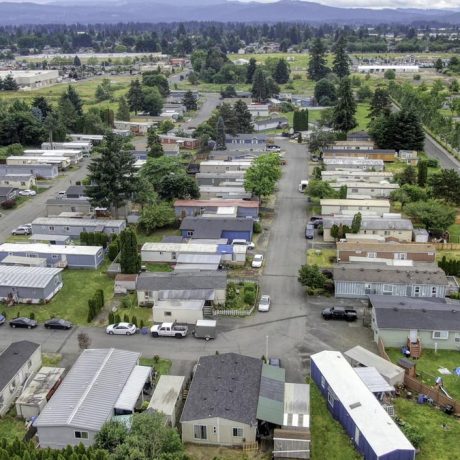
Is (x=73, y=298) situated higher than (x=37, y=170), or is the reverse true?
(x=37, y=170)

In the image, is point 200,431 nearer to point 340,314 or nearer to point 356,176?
point 340,314

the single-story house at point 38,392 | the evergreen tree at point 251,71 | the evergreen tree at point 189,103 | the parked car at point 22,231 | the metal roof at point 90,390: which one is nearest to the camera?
the metal roof at point 90,390

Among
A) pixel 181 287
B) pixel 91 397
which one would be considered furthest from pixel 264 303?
pixel 91 397

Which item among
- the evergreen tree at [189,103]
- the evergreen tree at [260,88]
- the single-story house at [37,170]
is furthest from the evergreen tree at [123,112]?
the single-story house at [37,170]

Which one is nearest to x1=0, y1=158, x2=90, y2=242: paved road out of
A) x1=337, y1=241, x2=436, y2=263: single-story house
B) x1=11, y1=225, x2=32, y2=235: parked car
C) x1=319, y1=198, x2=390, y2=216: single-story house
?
x1=11, y1=225, x2=32, y2=235: parked car

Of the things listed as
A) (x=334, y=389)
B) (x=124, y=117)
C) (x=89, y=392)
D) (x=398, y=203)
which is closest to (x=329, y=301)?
(x=334, y=389)

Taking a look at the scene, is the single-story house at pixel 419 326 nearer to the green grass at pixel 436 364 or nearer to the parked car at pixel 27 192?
the green grass at pixel 436 364

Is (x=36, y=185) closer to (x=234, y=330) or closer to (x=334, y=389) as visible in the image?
(x=234, y=330)
